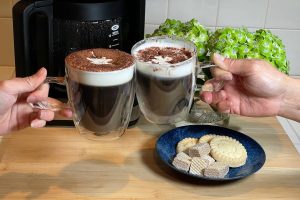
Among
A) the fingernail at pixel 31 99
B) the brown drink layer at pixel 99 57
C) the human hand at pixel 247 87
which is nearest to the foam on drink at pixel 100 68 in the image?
the brown drink layer at pixel 99 57

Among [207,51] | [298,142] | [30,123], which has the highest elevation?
[207,51]

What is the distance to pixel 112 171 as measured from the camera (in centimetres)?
103

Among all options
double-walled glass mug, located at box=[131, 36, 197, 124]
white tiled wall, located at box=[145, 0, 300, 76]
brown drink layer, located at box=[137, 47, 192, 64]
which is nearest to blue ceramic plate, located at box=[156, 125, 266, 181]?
double-walled glass mug, located at box=[131, 36, 197, 124]

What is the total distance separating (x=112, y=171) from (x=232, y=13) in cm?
70

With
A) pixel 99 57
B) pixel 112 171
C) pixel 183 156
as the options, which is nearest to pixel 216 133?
pixel 183 156

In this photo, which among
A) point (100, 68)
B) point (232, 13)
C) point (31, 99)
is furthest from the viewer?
point (232, 13)

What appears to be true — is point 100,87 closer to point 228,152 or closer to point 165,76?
point 165,76

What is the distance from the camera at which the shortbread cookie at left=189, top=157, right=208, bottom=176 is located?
990mm

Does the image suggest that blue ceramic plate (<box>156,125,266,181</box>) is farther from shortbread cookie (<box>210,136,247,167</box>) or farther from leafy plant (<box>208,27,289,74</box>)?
leafy plant (<box>208,27,289,74</box>)

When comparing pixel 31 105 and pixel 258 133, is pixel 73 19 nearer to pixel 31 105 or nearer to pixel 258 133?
pixel 31 105

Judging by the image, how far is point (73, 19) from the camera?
1.12 meters

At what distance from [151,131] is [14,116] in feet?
1.12

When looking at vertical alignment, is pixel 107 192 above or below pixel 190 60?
below

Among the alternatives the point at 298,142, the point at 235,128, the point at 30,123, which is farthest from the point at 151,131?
the point at 298,142
